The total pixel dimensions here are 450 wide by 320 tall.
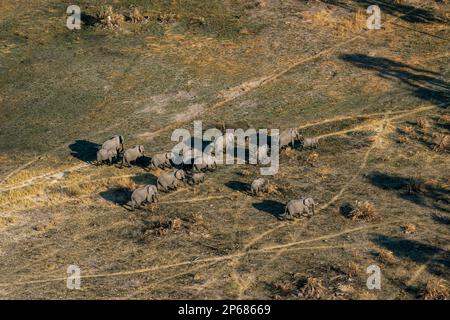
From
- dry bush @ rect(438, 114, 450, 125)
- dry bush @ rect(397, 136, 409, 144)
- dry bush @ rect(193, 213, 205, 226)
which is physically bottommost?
dry bush @ rect(193, 213, 205, 226)

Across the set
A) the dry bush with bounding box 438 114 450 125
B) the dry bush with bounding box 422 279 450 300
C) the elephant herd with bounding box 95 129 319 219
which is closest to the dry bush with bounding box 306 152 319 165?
the elephant herd with bounding box 95 129 319 219

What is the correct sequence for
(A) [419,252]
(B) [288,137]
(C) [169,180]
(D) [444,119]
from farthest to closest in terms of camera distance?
(D) [444,119], (B) [288,137], (C) [169,180], (A) [419,252]

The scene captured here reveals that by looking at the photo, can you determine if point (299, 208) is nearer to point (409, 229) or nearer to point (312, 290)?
point (409, 229)

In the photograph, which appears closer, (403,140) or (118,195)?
(118,195)

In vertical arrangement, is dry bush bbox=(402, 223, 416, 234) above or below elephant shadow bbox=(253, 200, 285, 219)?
above

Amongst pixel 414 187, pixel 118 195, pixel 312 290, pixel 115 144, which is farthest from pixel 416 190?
pixel 115 144

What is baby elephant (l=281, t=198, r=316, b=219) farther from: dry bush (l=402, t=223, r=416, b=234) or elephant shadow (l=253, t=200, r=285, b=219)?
dry bush (l=402, t=223, r=416, b=234)
